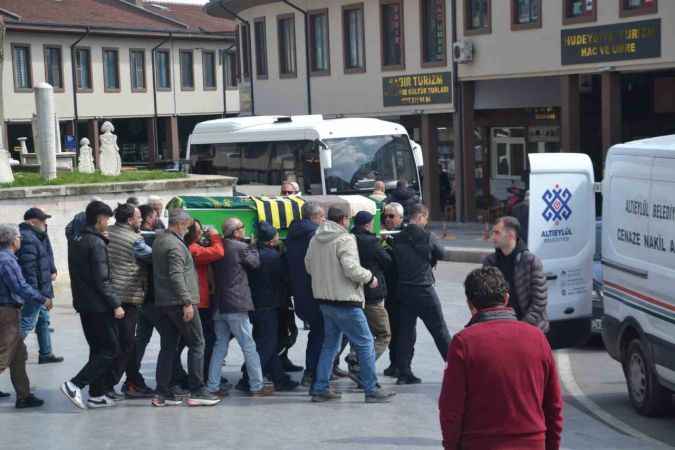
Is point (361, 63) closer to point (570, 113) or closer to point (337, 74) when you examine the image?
point (337, 74)

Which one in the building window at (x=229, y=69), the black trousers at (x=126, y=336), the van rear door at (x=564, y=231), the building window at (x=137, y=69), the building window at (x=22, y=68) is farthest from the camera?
the building window at (x=229, y=69)

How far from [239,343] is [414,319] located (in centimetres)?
172

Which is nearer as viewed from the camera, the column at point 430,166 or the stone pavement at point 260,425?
the stone pavement at point 260,425

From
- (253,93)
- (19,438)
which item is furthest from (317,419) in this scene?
(253,93)

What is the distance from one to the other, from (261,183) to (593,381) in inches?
596

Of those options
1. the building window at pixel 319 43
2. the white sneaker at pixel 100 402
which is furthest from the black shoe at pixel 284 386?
the building window at pixel 319 43

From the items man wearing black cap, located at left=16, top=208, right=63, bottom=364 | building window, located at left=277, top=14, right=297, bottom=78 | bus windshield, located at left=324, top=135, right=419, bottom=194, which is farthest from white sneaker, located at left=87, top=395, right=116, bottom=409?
building window, located at left=277, top=14, right=297, bottom=78

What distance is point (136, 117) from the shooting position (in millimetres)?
57375

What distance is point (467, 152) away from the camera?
3052 cm

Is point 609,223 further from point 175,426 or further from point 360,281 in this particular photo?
point 175,426

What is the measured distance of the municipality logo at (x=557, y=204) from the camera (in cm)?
1184

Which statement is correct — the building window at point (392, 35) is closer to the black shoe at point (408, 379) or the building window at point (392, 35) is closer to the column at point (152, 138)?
the black shoe at point (408, 379)

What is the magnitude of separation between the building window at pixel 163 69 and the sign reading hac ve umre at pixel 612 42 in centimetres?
3419

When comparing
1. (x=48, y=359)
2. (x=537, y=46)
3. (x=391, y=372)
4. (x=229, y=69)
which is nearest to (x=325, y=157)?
(x=537, y=46)
